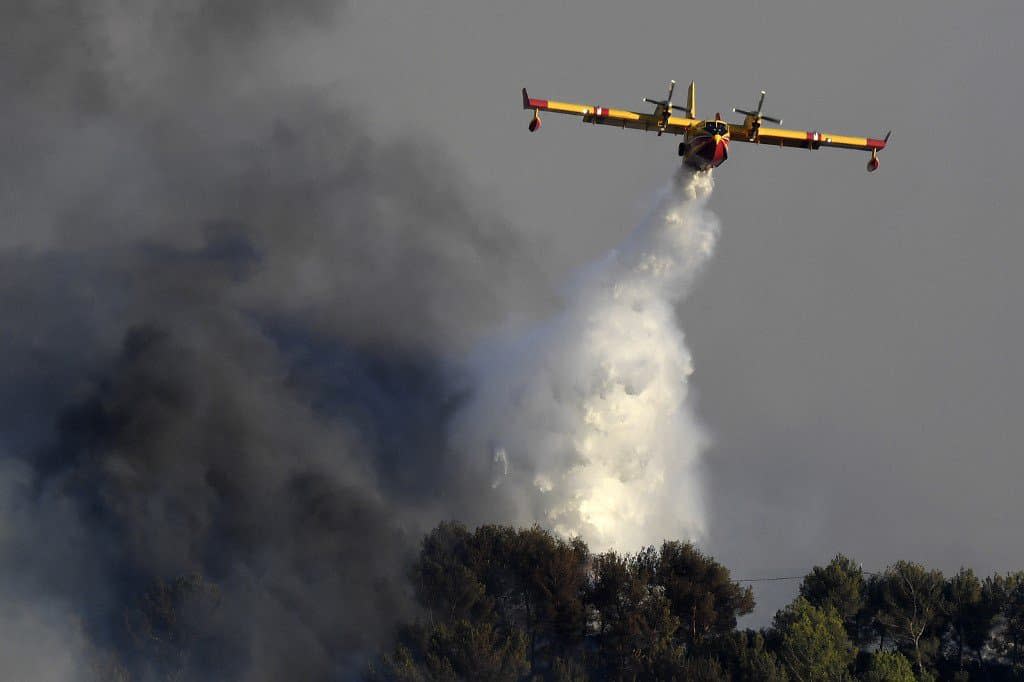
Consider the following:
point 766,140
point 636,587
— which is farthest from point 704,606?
point 766,140

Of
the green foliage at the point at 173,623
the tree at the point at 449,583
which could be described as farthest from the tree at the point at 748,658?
the green foliage at the point at 173,623

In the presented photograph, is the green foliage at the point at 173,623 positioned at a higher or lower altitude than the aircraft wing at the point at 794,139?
lower

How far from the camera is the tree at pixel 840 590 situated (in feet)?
347

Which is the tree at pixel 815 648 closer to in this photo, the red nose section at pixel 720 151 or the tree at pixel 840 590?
the tree at pixel 840 590

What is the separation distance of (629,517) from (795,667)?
38.3 metres

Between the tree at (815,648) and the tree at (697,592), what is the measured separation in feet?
28.2

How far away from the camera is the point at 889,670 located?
8900 centimetres

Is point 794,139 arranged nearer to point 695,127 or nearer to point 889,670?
point 695,127

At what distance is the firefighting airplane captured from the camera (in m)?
94.3

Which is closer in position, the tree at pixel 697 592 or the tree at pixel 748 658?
the tree at pixel 748 658

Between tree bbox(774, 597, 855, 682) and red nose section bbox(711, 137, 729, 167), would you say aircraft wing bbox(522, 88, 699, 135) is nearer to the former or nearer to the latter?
red nose section bbox(711, 137, 729, 167)

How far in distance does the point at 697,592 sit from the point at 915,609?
17696 millimetres

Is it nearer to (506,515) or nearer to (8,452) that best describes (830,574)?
(506,515)

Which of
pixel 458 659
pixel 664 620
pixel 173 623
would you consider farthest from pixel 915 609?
pixel 173 623
